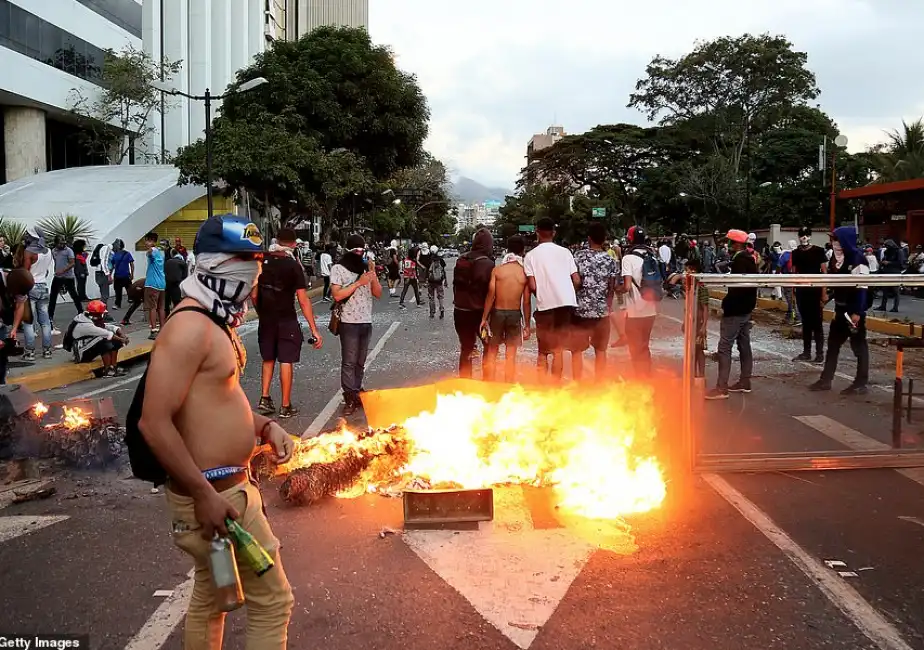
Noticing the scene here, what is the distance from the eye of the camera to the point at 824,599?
374 centimetres

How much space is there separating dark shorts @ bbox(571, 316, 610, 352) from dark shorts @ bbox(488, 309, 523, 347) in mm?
608

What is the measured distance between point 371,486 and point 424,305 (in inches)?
637

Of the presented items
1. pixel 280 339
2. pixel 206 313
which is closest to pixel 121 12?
pixel 280 339

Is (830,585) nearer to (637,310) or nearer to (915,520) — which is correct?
(915,520)

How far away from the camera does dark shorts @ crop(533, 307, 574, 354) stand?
830 centimetres

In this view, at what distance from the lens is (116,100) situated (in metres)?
42.2

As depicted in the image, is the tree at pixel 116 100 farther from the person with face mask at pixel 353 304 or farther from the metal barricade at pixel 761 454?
the metal barricade at pixel 761 454

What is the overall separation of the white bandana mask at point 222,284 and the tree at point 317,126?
2624 centimetres

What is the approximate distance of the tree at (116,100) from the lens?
136ft

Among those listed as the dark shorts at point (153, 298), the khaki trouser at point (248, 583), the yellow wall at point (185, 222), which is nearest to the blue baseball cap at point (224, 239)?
the khaki trouser at point (248, 583)

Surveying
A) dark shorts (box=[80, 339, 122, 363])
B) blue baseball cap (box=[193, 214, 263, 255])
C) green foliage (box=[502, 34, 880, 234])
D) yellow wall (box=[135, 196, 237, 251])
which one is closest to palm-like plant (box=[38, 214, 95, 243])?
yellow wall (box=[135, 196, 237, 251])

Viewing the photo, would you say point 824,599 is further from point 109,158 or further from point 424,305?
point 109,158

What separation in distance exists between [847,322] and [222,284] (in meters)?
7.45

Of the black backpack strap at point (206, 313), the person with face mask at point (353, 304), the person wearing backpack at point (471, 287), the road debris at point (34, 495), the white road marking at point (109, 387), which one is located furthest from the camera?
the white road marking at point (109, 387)
